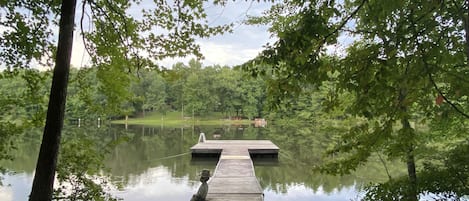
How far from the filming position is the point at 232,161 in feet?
45.3

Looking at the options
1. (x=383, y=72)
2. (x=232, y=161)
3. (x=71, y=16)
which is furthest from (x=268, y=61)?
(x=232, y=161)

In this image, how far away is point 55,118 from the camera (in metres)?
2.99

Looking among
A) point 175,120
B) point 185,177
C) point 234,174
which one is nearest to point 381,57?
point 234,174

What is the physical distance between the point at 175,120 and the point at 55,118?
55723mm

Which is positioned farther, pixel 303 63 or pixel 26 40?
pixel 26 40

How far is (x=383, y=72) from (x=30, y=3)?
130 inches

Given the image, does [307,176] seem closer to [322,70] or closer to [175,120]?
[322,70]

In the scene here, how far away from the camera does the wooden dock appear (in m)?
8.23

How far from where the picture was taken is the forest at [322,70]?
2.44 meters

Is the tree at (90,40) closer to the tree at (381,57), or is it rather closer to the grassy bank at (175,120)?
the tree at (381,57)

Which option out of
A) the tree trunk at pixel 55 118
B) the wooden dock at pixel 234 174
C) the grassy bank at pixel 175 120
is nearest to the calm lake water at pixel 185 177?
the wooden dock at pixel 234 174

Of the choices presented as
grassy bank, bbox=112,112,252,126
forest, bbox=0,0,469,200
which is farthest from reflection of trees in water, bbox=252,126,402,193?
grassy bank, bbox=112,112,252,126

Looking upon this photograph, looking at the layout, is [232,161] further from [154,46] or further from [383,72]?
[383,72]

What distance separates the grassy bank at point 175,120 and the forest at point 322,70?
160 ft
